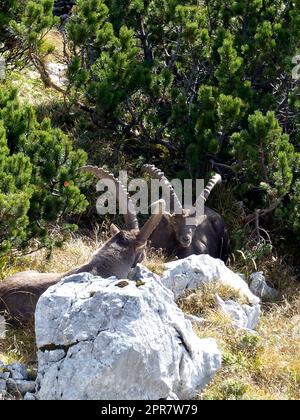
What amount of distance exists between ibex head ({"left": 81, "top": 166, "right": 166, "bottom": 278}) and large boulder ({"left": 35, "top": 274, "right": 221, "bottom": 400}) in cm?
174

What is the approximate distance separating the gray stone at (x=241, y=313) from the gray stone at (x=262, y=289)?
125cm

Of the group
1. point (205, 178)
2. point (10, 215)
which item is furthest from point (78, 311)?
point (205, 178)

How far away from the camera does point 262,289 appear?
35.7 feet

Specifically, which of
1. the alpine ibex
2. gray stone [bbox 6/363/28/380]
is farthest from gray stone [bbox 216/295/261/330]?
gray stone [bbox 6/363/28/380]

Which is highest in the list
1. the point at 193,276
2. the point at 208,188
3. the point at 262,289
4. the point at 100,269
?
the point at 208,188

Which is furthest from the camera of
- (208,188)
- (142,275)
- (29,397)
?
(208,188)

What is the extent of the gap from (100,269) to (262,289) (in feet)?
8.35

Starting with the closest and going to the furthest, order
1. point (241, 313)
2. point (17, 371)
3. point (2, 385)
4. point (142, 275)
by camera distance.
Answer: point (2, 385)
point (17, 371)
point (142, 275)
point (241, 313)

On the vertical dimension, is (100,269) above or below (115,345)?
above

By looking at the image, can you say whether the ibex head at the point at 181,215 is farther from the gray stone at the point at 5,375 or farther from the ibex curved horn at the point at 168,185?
the gray stone at the point at 5,375

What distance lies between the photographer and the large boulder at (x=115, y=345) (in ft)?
22.2

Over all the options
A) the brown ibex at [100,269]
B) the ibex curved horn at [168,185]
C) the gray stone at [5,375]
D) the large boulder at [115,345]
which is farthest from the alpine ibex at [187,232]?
the gray stone at [5,375]

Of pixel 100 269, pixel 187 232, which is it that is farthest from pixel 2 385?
pixel 187 232

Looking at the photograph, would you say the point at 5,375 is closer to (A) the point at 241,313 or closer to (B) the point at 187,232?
(A) the point at 241,313
